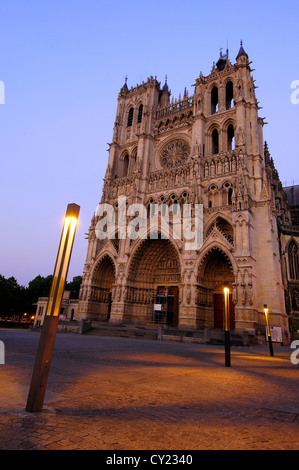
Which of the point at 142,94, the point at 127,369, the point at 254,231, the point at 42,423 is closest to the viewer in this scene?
the point at 42,423

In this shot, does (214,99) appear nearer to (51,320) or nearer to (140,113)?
(140,113)

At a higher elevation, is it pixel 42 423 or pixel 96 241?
pixel 96 241

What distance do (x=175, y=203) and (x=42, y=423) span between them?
25936 mm

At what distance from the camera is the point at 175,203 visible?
27.9 m

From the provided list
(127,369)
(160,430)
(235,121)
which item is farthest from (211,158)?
(160,430)

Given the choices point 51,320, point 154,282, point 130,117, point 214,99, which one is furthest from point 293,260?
point 51,320

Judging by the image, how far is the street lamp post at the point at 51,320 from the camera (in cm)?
313

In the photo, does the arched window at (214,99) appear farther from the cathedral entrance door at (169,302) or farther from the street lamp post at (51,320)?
the street lamp post at (51,320)

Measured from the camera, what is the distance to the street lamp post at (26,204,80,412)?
313 cm

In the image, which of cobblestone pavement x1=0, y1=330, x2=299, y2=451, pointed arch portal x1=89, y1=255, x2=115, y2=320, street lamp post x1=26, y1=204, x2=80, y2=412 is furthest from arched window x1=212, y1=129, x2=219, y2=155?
street lamp post x1=26, y1=204, x2=80, y2=412

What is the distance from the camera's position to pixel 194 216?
981 inches

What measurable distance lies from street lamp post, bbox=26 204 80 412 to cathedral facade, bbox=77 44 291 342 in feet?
61.9

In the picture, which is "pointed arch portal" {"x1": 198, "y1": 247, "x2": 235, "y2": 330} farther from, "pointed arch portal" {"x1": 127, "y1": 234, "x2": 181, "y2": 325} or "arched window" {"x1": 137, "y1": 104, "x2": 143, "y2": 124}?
"arched window" {"x1": 137, "y1": 104, "x2": 143, "y2": 124}

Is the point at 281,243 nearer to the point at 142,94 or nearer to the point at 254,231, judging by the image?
the point at 254,231
